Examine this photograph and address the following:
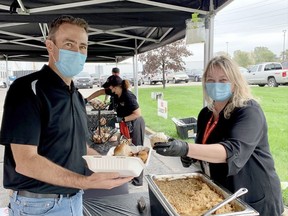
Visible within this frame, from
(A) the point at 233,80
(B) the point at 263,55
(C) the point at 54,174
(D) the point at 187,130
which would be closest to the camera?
(C) the point at 54,174

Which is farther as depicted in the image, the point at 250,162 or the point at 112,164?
the point at 250,162

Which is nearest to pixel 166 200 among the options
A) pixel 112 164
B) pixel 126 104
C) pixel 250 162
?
pixel 112 164

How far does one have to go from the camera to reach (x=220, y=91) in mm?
1696

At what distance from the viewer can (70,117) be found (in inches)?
51.4

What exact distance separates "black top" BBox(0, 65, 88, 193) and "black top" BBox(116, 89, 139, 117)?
2632 millimetres

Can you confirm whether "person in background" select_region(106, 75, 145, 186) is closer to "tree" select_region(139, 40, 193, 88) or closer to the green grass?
the green grass

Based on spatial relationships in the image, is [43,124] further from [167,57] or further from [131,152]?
[167,57]

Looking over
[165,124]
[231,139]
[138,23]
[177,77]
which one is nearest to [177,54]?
[177,77]

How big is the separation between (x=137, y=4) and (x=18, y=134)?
179 cm

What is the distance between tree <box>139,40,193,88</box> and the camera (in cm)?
1485

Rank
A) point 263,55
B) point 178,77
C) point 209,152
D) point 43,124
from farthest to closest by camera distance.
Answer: point 178,77 → point 263,55 → point 209,152 → point 43,124

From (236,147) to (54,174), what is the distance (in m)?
0.89

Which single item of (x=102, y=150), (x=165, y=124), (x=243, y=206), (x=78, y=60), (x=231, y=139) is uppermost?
(x=78, y=60)

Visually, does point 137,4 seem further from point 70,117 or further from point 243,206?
point 243,206
